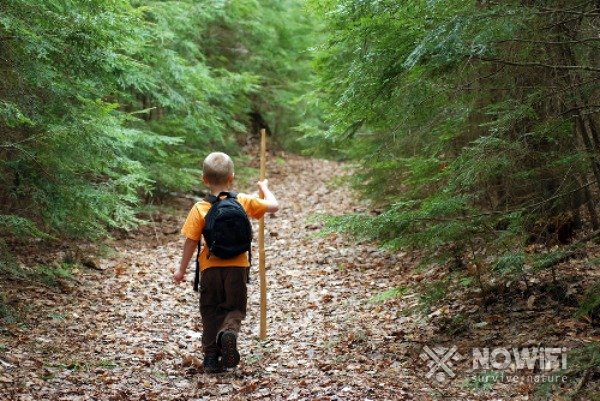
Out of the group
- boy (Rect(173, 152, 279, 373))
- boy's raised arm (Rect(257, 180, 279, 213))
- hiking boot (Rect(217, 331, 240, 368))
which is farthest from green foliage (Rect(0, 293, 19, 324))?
boy's raised arm (Rect(257, 180, 279, 213))

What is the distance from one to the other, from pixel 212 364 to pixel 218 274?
91cm

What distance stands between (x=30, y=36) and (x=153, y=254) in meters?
6.27

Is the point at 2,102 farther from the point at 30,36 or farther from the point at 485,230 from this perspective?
the point at 485,230

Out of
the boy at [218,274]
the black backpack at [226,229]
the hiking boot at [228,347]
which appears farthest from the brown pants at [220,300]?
the black backpack at [226,229]

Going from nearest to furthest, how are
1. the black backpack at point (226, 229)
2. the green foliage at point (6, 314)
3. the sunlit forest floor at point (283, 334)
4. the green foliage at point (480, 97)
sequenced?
the green foliage at point (480, 97), the sunlit forest floor at point (283, 334), the black backpack at point (226, 229), the green foliage at point (6, 314)

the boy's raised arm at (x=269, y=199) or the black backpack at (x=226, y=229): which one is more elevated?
the boy's raised arm at (x=269, y=199)

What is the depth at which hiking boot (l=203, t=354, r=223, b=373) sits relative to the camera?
20.7 ft

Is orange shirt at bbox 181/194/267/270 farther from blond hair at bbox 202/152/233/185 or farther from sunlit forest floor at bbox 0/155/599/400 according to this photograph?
sunlit forest floor at bbox 0/155/599/400

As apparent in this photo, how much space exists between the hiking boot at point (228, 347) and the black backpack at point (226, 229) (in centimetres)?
76

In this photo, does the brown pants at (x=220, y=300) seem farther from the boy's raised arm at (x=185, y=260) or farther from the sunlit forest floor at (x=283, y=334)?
the sunlit forest floor at (x=283, y=334)

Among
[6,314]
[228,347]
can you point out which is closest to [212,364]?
[228,347]

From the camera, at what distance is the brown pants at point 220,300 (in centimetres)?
629

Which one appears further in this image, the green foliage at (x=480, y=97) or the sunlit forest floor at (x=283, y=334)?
the sunlit forest floor at (x=283, y=334)

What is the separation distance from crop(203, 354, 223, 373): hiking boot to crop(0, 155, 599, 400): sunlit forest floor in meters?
0.08
